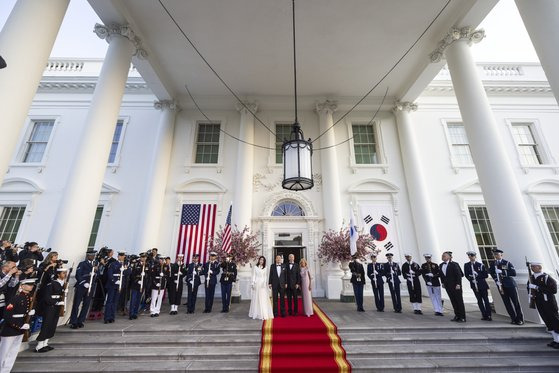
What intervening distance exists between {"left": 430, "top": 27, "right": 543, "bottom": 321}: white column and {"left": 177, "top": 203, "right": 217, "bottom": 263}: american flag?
9.66m

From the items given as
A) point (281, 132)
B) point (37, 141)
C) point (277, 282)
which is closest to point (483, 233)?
point (277, 282)

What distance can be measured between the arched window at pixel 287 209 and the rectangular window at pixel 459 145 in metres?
7.70

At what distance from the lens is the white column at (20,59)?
4.94 meters

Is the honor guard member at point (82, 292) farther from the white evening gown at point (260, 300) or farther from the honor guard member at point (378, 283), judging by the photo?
the honor guard member at point (378, 283)

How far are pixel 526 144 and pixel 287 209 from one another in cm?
1199

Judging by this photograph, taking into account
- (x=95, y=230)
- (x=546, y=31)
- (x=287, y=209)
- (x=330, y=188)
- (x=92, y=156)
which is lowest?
(x=95, y=230)

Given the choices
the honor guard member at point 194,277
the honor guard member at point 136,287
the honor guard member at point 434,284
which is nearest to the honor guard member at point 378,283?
the honor guard member at point 434,284

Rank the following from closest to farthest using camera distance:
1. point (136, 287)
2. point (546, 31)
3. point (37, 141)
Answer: point (546, 31) → point (136, 287) → point (37, 141)

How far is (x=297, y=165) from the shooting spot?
4.94m

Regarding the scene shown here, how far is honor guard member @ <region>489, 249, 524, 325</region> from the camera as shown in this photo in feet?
19.2

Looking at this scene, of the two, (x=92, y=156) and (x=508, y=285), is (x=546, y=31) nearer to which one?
(x=508, y=285)

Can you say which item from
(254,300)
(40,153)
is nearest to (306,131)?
(254,300)

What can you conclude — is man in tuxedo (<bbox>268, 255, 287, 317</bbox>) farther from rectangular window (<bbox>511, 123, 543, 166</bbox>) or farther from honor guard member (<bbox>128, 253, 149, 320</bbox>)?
rectangular window (<bbox>511, 123, 543, 166</bbox>)

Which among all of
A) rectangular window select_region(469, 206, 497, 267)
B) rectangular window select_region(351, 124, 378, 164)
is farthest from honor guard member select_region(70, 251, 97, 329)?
rectangular window select_region(469, 206, 497, 267)
